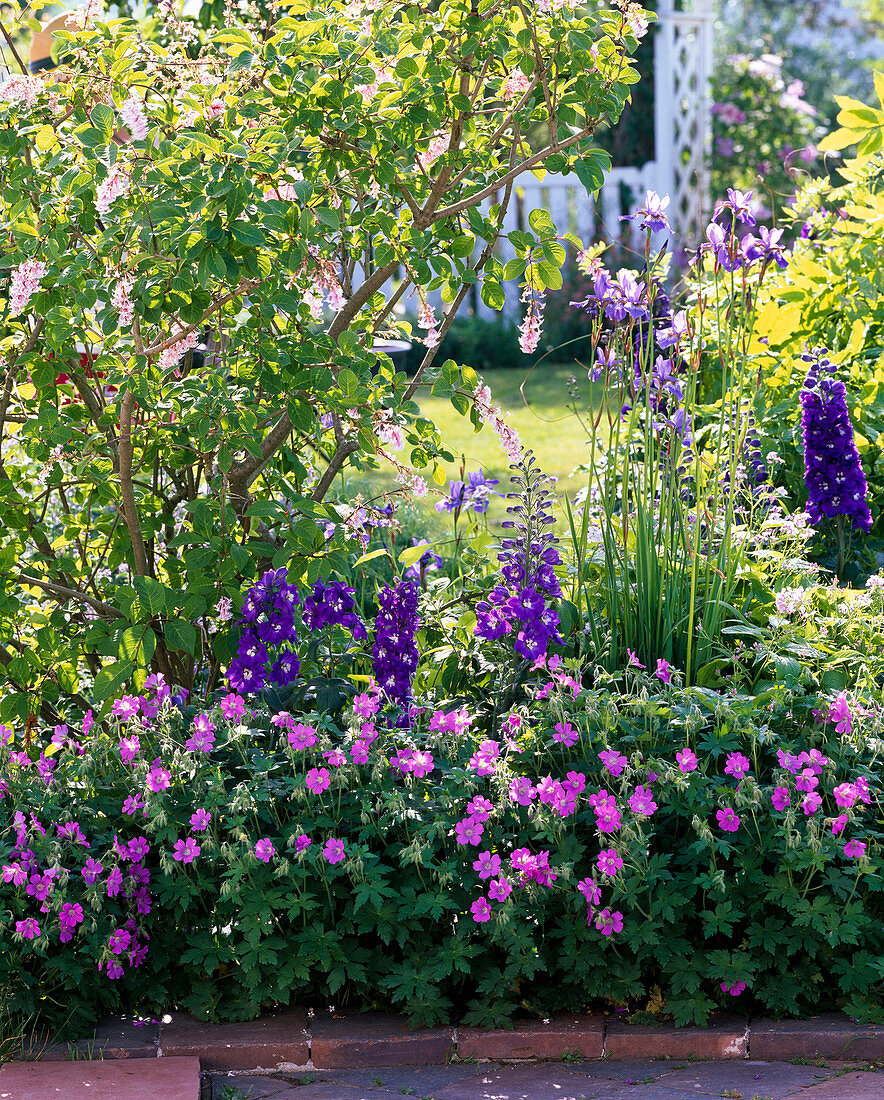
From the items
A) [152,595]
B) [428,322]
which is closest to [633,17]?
[428,322]

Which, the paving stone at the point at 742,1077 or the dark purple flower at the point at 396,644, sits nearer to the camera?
the paving stone at the point at 742,1077

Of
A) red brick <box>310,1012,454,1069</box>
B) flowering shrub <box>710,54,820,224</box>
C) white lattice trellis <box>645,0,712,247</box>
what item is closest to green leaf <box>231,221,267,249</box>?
red brick <box>310,1012,454,1069</box>

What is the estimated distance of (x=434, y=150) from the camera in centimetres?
261

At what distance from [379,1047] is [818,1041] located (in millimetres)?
761

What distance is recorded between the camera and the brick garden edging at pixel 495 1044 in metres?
2.18

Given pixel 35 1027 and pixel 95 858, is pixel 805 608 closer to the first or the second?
pixel 95 858

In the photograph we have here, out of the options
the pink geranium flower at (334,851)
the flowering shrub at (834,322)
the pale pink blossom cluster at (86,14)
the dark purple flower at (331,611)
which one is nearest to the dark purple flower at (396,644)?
the dark purple flower at (331,611)

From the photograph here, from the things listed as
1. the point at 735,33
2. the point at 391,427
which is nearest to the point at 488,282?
the point at 391,427

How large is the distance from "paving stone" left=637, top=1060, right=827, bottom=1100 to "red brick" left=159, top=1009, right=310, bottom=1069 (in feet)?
2.07

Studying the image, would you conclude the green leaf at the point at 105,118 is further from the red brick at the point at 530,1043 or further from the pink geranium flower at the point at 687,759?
the red brick at the point at 530,1043

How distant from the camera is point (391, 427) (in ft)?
8.17

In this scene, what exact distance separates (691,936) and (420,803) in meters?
0.56

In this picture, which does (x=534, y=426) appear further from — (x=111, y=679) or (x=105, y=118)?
(x=105, y=118)

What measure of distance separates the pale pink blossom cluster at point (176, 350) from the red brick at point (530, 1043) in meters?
1.35
